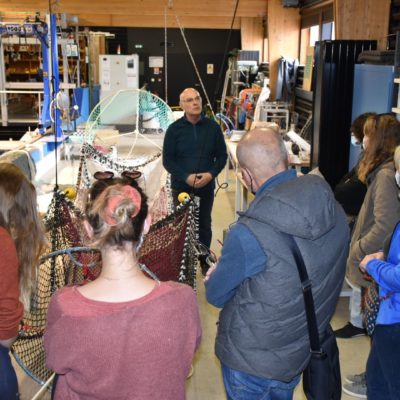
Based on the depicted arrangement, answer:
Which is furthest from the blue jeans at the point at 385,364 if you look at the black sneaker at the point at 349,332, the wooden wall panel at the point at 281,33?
the wooden wall panel at the point at 281,33

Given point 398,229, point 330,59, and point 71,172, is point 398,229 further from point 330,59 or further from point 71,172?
point 71,172

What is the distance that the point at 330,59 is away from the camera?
5.04m

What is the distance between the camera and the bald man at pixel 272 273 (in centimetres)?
186

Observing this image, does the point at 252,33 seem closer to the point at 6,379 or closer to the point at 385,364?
the point at 385,364

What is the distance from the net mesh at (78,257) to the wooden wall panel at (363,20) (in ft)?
10.7

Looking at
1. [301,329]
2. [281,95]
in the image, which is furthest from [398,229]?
[281,95]

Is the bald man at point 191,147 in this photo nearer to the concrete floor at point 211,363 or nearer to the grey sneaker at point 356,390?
the concrete floor at point 211,363

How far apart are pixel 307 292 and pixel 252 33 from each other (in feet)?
36.9

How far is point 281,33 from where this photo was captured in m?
9.83

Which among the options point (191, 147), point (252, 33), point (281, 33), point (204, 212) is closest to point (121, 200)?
point (191, 147)

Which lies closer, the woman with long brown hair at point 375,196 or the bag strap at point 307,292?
the bag strap at point 307,292

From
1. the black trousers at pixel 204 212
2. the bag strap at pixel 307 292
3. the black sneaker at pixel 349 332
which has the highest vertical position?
the bag strap at pixel 307 292

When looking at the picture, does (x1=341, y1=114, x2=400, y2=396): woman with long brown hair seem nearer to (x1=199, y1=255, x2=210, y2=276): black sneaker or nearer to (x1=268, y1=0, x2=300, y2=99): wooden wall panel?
(x1=199, y1=255, x2=210, y2=276): black sneaker

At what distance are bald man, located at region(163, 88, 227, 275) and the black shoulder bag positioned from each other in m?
2.36
